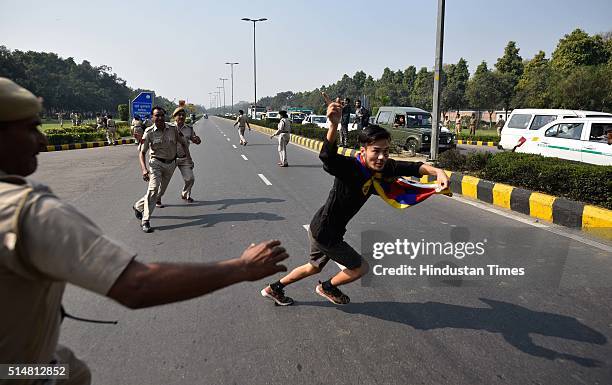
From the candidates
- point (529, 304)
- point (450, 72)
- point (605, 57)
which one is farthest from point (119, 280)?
point (450, 72)

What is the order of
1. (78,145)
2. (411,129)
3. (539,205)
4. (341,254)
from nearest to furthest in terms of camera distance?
1. (341,254)
2. (539,205)
3. (411,129)
4. (78,145)

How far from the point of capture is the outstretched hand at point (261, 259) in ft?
4.50

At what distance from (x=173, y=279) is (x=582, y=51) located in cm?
4704

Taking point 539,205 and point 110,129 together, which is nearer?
point 539,205

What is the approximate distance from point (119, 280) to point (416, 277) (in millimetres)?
3726

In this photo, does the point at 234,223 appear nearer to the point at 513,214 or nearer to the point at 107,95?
the point at 513,214

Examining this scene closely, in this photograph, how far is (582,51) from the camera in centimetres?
3881

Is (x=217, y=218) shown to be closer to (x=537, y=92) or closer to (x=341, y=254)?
(x=341, y=254)

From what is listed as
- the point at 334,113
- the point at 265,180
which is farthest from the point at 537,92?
the point at 334,113

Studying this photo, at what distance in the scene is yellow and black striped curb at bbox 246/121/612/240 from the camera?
6258 millimetres

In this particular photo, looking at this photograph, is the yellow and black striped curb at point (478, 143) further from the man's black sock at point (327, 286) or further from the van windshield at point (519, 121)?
the man's black sock at point (327, 286)

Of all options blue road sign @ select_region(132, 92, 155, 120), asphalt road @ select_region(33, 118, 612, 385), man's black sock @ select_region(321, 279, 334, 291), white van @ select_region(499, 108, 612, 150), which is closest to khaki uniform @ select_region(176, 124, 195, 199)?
asphalt road @ select_region(33, 118, 612, 385)

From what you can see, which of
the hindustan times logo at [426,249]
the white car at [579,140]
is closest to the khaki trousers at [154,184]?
the hindustan times logo at [426,249]

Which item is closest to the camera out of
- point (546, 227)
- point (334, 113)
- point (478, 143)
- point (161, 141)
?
point (334, 113)
